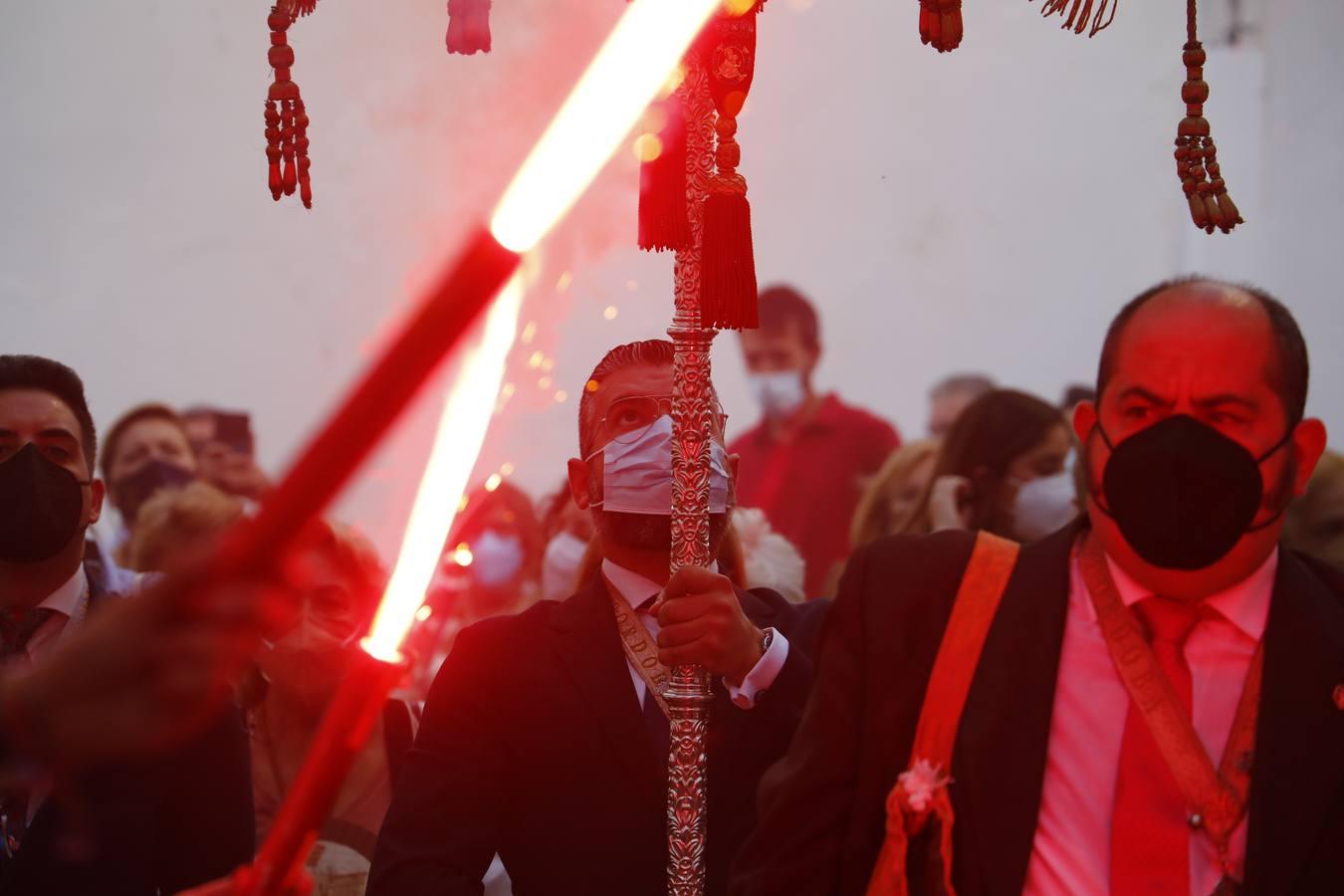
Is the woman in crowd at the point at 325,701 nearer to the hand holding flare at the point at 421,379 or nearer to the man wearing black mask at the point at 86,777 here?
the man wearing black mask at the point at 86,777

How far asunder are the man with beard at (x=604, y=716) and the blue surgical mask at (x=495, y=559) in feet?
11.1

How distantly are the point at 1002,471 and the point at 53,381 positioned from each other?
3.13 meters

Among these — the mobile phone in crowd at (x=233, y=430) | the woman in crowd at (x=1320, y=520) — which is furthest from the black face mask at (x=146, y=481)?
the woman in crowd at (x=1320, y=520)

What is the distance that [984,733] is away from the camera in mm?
2471

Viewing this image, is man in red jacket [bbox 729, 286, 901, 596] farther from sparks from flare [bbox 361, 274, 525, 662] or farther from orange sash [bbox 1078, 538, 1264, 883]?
sparks from flare [bbox 361, 274, 525, 662]


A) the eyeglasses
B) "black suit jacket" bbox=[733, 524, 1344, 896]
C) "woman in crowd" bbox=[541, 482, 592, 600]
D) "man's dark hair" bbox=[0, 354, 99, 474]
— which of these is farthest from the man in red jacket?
"black suit jacket" bbox=[733, 524, 1344, 896]

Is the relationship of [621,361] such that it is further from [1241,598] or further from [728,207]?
[1241,598]

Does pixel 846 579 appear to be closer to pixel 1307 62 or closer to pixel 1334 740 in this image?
pixel 1334 740

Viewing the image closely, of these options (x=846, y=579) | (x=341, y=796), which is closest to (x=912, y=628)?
(x=846, y=579)

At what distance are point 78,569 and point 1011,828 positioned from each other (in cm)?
236

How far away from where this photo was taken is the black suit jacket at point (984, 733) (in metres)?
2.37

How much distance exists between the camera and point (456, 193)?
24.9 feet

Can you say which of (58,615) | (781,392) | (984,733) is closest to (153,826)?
(58,615)

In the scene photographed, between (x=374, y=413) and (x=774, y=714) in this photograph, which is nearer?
(x=374, y=413)
